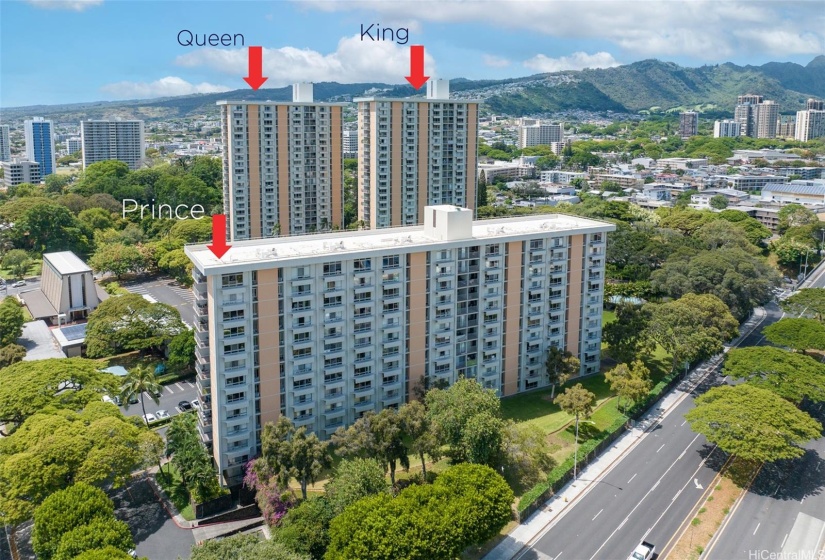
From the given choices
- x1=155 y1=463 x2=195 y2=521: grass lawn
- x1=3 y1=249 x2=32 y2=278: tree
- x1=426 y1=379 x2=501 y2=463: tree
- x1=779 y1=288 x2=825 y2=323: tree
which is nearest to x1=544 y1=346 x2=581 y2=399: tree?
x1=426 y1=379 x2=501 y2=463: tree

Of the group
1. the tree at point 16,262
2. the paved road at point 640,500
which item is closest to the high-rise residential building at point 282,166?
the tree at point 16,262

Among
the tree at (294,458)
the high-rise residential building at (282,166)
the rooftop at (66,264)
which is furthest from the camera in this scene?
the high-rise residential building at (282,166)

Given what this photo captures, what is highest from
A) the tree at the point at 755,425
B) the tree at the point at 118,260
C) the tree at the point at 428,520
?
the tree at the point at 118,260

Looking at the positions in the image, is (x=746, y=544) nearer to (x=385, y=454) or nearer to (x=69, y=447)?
(x=385, y=454)

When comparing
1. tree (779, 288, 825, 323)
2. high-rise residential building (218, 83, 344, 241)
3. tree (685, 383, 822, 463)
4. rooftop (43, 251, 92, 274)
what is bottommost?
tree (685, 383, 822, 463)

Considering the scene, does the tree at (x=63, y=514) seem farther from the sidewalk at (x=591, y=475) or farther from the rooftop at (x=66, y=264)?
the rooftop at (x=66, y=264)

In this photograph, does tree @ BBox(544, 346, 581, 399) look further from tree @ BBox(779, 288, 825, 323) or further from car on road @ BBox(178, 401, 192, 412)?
tree @ BBox(779, 288, 825, 323)

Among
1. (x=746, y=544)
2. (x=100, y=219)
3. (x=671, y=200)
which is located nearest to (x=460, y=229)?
(x=746, y=544)
